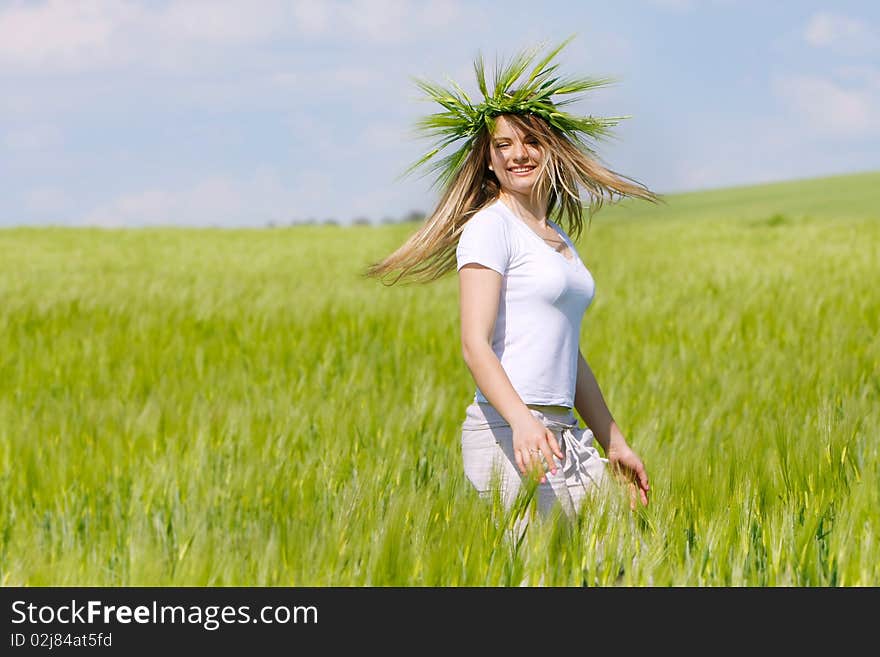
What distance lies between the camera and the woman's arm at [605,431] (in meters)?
2.43

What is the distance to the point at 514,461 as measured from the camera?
2174 mm

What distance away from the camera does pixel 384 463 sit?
2631 mm

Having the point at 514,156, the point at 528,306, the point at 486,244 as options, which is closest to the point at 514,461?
the point at 528,306

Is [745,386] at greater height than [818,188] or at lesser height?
lesser

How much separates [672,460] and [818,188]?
38964mm

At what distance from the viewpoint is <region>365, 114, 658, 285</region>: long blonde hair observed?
2.30m

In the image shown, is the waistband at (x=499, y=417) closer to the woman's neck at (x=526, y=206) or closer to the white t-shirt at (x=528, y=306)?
the white t-shirt at (x=528, y=306)

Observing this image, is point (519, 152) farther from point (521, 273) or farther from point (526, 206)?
point (521, 273)

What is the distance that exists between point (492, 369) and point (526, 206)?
495 mm
